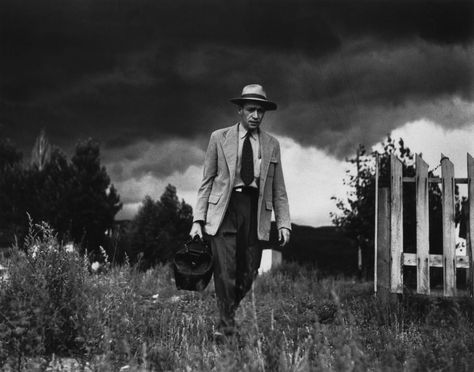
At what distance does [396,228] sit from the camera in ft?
21.6

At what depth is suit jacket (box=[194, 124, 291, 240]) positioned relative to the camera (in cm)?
458

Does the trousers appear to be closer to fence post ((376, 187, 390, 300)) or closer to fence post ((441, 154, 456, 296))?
fence post ((376, 187, 390, 300))

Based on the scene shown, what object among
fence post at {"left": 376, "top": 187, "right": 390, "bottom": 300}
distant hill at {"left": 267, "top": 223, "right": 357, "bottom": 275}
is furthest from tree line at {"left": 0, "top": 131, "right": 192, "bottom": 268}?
fence post at {"left": 376, "top": 187, "right": 390, "bottom": 300}

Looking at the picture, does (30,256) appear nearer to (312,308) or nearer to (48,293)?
(48,293)

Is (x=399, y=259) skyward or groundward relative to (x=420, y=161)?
groundward

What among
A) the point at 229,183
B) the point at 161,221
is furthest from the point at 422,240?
the point at 161,221

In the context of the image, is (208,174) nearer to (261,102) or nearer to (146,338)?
(261,102)

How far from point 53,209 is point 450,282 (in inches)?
660

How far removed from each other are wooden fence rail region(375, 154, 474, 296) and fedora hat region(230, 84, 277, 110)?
100 inches

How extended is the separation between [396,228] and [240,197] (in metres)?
2.75

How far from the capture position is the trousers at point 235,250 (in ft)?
14.5

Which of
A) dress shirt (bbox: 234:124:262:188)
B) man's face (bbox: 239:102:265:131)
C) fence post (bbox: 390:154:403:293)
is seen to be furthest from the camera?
fence post (bbox: 390:154:403:293)

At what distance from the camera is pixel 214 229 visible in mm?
4527

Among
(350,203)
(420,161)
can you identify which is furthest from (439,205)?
(420,161)
